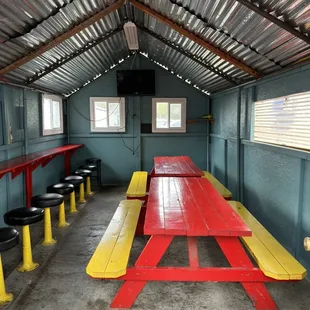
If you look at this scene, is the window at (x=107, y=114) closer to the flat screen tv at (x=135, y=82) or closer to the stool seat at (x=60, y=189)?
the flat screen tv at (x=135, y=82)

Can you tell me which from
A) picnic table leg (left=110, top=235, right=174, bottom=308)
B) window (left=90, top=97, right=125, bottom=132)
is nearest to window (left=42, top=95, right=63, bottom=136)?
window (left=90, top=97, right=125, bottom=132)

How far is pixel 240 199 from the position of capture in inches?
193

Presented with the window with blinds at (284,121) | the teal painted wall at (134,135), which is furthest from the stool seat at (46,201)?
the teal painted wall at (134,135)

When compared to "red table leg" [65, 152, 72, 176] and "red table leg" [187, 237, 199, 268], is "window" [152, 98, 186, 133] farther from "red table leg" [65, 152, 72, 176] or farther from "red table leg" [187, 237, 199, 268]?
"red table leg" [187, 237, 199, 268]

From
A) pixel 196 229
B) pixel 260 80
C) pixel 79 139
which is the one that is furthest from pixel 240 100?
pixel 79 139

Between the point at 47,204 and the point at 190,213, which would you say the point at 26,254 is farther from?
the point at 190,213

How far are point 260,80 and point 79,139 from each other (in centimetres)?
483

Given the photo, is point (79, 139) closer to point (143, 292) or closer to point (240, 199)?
point (240, 199)

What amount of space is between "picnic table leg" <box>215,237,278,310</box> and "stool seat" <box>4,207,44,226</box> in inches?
74.7

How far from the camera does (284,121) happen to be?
346cm

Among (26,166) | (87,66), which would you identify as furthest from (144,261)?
(87,66)

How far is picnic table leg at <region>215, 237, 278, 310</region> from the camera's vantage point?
92.0 inches

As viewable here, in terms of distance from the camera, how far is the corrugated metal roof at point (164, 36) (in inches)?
112

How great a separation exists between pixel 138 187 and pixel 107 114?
3.22 m
